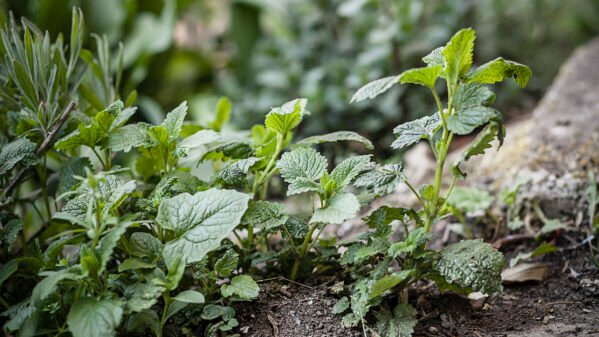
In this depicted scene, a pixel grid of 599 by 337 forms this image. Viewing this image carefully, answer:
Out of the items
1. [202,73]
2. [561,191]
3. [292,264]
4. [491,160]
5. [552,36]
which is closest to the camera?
[292,264]

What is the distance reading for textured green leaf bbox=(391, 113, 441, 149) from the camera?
1.03 metres

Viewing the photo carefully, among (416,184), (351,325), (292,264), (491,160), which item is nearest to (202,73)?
(416,184)

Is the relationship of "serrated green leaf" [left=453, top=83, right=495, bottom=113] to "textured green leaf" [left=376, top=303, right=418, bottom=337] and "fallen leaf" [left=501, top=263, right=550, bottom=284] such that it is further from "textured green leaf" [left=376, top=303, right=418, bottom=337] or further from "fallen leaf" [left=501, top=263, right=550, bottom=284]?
"fallen leaf" [left=501, top=263, right=550, bottom=284]

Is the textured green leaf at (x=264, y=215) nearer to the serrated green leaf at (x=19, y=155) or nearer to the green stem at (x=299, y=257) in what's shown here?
the green stem at (x=299, y=257)

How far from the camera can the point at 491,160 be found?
75.5 inches

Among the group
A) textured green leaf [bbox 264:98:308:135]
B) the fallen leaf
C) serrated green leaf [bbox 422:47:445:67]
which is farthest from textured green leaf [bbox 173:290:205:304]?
the fallen leaf

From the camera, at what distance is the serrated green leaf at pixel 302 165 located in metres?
1.09

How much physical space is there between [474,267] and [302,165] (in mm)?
386

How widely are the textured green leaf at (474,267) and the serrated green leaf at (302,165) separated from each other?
0.97 feet

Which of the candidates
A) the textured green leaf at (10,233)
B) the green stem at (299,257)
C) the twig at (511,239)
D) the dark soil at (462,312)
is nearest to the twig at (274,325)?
the dark soil at (462,312)

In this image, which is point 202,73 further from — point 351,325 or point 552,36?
point 351,325

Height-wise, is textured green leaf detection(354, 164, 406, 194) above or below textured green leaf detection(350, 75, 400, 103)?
below

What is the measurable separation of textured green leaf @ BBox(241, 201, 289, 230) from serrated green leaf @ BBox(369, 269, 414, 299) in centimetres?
22

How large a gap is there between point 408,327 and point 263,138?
1.77 feet
